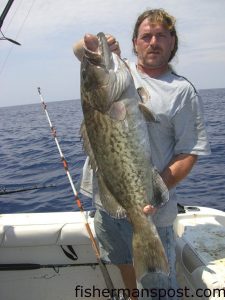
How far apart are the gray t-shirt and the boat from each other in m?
1.19

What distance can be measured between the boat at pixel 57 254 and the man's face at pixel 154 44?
1.86m

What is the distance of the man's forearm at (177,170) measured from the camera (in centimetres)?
308

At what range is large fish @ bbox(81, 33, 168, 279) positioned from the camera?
2785 millimetres

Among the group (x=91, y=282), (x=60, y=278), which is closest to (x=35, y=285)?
(x=60, y=278)

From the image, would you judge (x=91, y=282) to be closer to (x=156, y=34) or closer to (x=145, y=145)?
(x=145, y=145)

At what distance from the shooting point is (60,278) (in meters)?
4.62

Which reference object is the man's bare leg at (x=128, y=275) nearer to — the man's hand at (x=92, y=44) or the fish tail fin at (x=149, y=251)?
the fish tail fin at (x=149, y=251)

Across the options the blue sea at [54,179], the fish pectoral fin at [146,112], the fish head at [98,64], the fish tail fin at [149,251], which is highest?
the fish head at [98,64]

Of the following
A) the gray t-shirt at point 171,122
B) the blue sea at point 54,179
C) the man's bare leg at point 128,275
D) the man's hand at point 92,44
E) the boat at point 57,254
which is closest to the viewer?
the man's hand at point 92,44

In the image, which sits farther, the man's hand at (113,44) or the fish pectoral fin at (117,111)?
the man's hand at (113,44)

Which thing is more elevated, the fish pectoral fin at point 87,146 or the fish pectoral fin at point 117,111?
the fish pectoral fin at point 117,111

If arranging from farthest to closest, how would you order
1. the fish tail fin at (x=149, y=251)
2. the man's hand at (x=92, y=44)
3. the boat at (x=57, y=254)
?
the boat at (x=57, y=254) < the fish tail fin at (x=149, y=251) < the man's hand at (x=92, y=44)

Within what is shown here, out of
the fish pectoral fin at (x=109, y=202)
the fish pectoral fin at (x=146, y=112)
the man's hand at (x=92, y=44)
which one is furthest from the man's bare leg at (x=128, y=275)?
the man's hand at (x=92, y=44)

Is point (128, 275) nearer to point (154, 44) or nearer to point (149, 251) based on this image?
point (149, 251)
